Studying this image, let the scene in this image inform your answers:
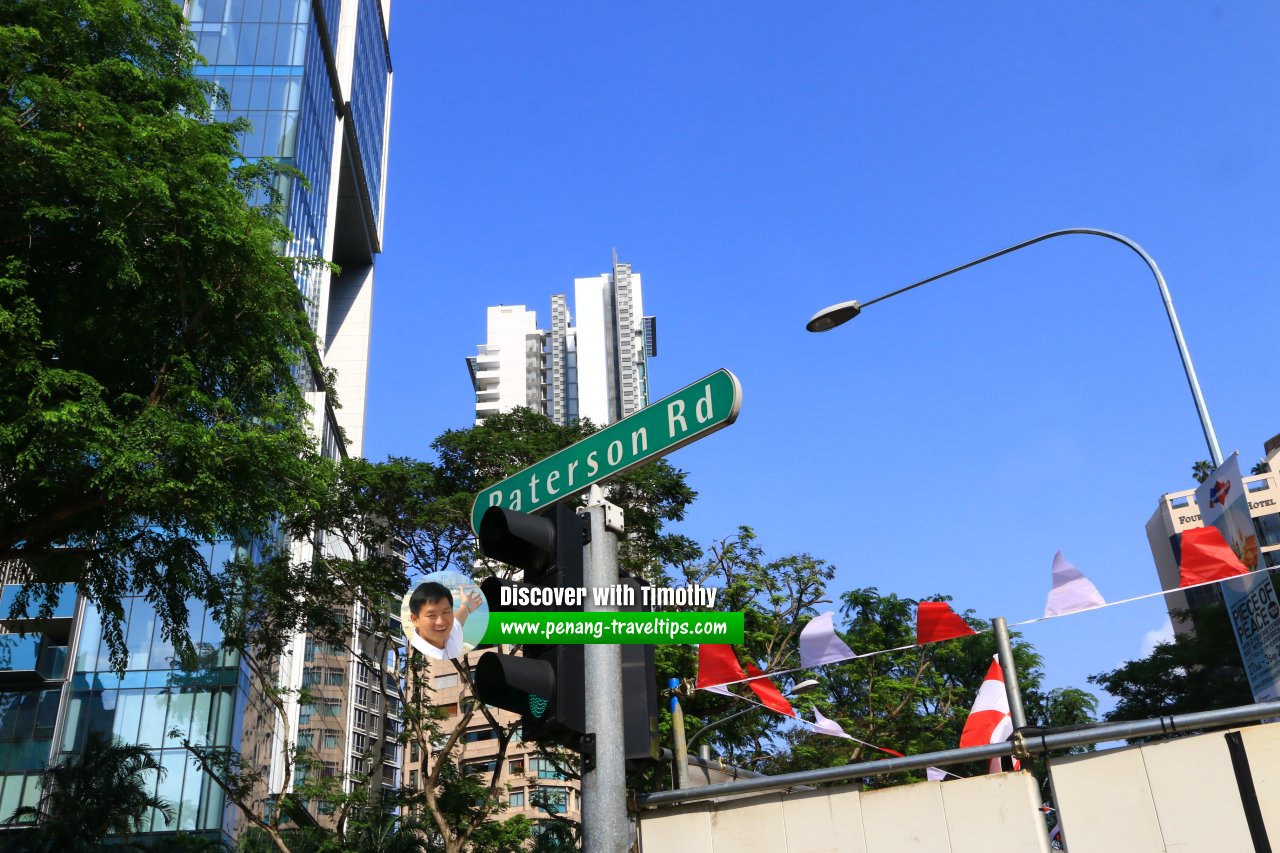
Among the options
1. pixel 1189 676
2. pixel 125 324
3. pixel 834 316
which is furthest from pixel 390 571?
pixel 1189 676

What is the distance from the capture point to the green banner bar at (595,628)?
3553 millimetres

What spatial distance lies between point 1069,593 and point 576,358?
128 meters

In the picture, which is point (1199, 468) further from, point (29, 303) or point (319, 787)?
point (29, 303)

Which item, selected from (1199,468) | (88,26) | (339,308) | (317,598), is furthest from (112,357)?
(339,308)

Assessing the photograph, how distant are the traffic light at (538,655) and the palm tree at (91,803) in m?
25.4

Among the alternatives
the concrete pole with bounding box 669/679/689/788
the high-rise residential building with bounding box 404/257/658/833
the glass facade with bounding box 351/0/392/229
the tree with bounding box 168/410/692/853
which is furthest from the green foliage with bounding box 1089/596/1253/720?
the high-rise residential building with bounding box 404/257/658/833

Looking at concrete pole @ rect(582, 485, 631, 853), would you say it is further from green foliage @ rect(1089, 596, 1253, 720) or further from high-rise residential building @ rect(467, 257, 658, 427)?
high-rise residential building @ rect(467, 257, 658, 427)

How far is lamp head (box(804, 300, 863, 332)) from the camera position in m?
9.99

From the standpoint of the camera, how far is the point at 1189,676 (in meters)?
35.4

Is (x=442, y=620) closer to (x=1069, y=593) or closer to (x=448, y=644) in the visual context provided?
(x=448, y=644)

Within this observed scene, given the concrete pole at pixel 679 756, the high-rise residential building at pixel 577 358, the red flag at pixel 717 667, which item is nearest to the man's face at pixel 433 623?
the concrete pole at pixel 679 756

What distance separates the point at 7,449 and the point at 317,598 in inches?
493

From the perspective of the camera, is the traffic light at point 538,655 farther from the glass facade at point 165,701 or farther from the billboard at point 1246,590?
the glass facade at point 165,701

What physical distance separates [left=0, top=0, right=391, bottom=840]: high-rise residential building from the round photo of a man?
13.8 m
